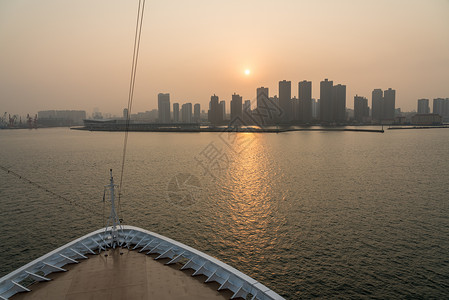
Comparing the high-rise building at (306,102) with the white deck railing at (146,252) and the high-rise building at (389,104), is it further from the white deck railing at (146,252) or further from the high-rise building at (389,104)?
the white deck railing at (146,252)

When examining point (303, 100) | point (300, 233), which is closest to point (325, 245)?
point (300, 233)

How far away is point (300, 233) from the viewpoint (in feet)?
34.5

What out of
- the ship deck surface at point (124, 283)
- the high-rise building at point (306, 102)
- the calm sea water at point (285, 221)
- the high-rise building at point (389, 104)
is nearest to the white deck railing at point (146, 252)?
the ship deck surface at point (124, 283)

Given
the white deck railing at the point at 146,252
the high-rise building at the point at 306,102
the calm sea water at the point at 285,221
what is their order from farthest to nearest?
the high-rise building at the point at 306,102, the calm sea water at the point at 285,221, the white deck railing at the point at 146,252

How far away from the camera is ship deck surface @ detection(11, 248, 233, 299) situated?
16.0 feet

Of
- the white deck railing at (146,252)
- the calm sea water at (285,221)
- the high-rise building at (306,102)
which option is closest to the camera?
the white deck railing at (146,252)

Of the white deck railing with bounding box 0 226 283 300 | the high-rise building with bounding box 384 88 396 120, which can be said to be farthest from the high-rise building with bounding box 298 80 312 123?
the white deck railing with bounding box 0 226 283 300

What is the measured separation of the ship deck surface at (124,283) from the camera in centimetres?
489

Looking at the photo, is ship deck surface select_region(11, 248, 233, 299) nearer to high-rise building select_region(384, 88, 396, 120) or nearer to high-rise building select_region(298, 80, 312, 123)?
high-rise building select_region(298, 80, 312, 123)

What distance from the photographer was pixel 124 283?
5246mm

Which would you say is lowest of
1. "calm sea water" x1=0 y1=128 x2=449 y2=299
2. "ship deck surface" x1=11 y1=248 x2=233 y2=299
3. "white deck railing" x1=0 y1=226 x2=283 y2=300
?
"calm sea water" x1=0 y1=128 x2=449 y2=299


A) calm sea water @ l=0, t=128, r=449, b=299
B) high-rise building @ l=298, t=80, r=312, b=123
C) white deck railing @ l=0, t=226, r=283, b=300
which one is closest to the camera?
white deck railing @ l=0, t=226, r=283, b=300

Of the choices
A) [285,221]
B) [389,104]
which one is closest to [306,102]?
[389,104]

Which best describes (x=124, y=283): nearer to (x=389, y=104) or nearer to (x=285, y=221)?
(x=285, y=221)
